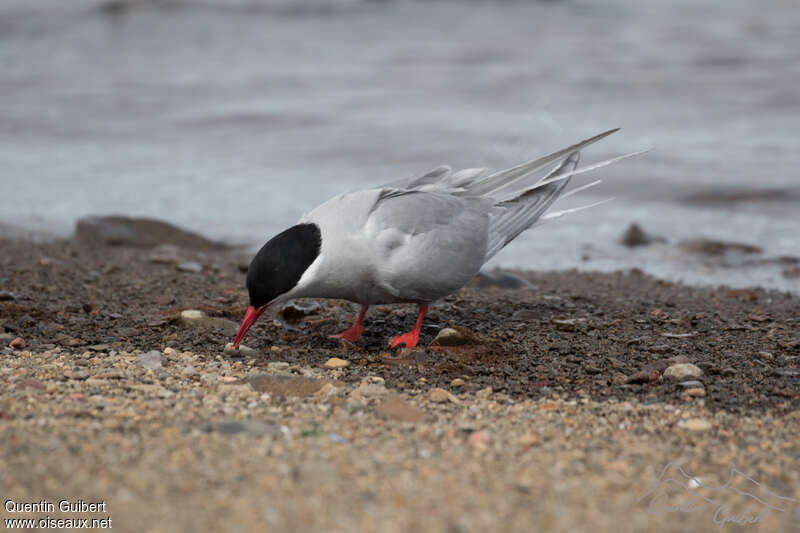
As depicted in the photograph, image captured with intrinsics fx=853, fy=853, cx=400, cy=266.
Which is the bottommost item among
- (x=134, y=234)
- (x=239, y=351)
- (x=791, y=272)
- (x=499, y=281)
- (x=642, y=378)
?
(x=791, y=272)

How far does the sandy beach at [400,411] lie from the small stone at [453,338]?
10mm

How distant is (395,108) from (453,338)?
877 centimetres

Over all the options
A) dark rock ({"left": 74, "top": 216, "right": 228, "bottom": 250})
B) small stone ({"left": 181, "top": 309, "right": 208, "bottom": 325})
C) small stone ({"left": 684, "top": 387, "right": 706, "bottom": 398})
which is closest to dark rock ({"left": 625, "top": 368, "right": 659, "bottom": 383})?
small stone ({"left": 684, "top": 387, "right": 706, "bottom": 398})

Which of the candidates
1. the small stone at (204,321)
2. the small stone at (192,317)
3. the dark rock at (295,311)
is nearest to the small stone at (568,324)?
the dark rock at (295,311)

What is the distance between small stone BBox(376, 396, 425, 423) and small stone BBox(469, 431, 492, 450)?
0.26m

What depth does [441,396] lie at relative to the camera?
3281 millimetres

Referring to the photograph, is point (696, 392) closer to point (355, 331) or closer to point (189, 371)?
point (355, 331)

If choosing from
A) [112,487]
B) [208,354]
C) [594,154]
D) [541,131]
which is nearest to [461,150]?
[594,154]

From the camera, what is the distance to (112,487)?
2270mm

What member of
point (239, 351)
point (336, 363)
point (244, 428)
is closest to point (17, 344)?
point (239, 351)

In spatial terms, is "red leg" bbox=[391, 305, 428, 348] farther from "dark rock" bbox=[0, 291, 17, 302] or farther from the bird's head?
"dark rock" bbox=[0, 291, 17, 302]

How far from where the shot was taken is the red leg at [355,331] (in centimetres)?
412

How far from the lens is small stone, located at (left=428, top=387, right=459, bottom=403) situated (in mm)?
3271

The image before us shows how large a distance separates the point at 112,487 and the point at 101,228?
16.5ft
